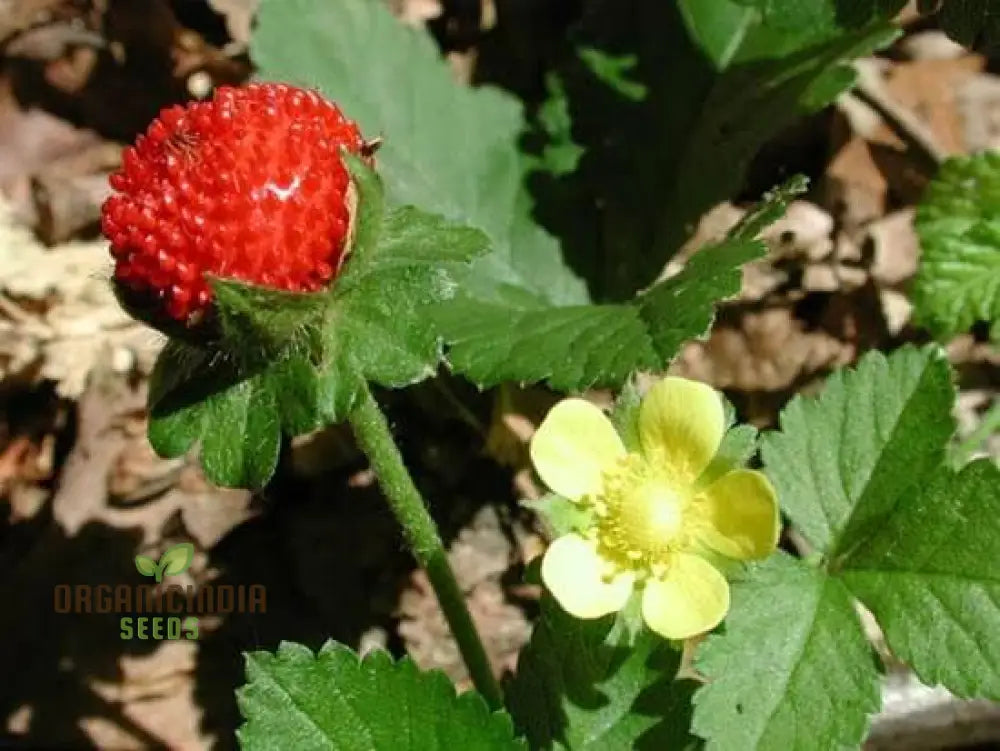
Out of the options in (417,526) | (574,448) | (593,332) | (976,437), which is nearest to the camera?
(574,448)

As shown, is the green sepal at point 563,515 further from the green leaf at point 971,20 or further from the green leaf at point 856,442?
the green leaf at point 971,20

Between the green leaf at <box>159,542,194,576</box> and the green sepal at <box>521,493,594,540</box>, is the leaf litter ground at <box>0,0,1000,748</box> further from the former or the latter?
the green sepal at <box>521,493,594,540</box>

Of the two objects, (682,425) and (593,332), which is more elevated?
(682,425)

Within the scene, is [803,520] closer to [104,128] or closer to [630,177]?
[630,177]

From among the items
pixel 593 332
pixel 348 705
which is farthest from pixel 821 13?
pixel 348 705

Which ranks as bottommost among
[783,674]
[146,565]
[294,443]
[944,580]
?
[146,565]

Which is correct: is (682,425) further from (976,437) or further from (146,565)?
(146,565)

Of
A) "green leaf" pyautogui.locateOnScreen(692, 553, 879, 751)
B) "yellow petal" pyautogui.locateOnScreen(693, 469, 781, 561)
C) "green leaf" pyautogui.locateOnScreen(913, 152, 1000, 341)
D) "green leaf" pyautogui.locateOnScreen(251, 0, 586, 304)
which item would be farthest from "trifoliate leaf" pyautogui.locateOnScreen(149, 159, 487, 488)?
"green leaf" pyautogui.locateOnScreen(913, 152, 1000, 341)
